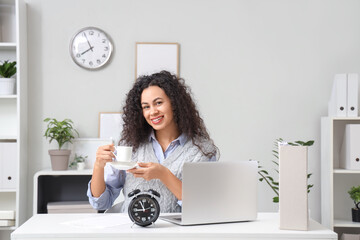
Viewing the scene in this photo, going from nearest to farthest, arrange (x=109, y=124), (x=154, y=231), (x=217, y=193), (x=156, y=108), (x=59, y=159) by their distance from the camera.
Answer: (x=154, y=231) → (x=217, y=193) → (x=156, y=108) → (x=59, y=159) → (x=109, y=124)

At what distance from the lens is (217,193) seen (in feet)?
6.58

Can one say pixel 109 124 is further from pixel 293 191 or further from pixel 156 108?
pixel 293 191

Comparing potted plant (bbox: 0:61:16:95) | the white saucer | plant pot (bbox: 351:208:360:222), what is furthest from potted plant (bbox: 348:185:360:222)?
potted plant (bbox: 0:61:16:95)

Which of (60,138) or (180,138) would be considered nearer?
(180,138)

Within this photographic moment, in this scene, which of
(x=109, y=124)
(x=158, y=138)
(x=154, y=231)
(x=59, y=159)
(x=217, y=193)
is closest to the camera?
(x=154, y=231)

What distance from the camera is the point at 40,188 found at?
3775 mm

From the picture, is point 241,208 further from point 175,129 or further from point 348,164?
point 348,164

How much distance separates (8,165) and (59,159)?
0.37 metres

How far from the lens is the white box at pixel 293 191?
1.92 m

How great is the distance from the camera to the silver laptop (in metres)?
1.96

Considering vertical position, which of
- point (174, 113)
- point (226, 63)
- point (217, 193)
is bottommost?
point (217, 193)

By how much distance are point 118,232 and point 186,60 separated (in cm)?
239

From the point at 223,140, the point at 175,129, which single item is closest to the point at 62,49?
the point at 223,140

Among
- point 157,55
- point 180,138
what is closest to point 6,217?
point 157,55
